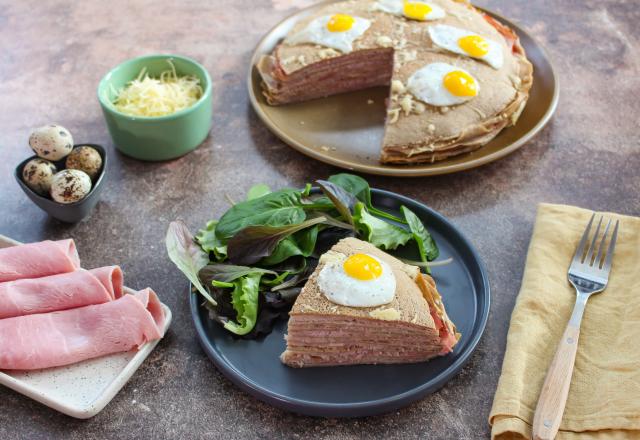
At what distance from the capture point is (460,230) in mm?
3312

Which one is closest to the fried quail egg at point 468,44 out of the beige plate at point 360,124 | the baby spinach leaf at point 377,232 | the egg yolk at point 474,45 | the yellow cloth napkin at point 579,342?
the egg yolk at point 474,45

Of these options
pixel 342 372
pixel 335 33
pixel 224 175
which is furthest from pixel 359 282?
pixel 335 33

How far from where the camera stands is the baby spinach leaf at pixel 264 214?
3074 mm

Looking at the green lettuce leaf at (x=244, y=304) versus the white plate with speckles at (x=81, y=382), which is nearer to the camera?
the white plate with speckles at (x=81, y=382)

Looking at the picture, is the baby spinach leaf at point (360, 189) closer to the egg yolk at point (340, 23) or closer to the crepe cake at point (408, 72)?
the crepe cake at point (408, 72)

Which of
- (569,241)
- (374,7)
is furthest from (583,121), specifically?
(374,7)

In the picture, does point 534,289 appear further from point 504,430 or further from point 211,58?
point 211,58

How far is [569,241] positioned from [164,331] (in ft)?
6.69

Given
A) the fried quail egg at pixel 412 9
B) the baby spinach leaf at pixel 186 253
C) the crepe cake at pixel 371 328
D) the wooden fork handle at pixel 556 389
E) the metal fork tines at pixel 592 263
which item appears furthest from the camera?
the fried quail egg at pixel 412 9

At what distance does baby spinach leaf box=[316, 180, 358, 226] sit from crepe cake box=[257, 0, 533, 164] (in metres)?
0.75

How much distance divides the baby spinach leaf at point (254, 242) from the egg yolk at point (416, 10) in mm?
2157

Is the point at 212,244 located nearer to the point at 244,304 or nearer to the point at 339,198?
the point at 244,304

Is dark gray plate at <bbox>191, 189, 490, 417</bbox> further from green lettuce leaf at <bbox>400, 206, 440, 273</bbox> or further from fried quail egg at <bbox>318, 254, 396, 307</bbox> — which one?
fried quail egg at <bbox>318, 254, 396, 307</bbox>

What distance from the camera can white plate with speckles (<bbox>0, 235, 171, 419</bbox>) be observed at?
2.62m
